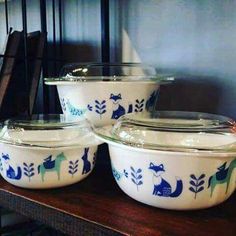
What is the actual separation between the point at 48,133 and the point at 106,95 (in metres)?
0.14

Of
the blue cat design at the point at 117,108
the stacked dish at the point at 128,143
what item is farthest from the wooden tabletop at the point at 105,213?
the blue cat design at the point at 117,108

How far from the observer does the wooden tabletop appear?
0.44 meters

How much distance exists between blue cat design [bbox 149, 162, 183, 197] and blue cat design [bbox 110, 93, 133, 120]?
18cm

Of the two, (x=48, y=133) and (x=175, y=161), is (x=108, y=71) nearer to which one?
(x=48, y=133)

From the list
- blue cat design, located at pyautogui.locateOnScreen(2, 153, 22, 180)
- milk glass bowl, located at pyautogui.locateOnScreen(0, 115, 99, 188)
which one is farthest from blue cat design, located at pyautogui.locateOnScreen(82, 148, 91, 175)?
blue cat design, located at pyautogui.locateOnScreen(2, 153, 22, 180)

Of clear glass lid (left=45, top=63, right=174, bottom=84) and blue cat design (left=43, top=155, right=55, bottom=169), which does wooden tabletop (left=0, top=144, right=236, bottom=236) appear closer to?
blue cat design (left=43, top=155, right=55, bottom=169)

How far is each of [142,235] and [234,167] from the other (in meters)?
0.17

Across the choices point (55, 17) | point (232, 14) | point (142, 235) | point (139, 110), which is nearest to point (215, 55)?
point (232, 14)

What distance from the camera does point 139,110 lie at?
0.64 metres

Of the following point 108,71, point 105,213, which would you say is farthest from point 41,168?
point 108,71

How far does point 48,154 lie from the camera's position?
559 mm

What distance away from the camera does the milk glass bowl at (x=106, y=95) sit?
0.61m

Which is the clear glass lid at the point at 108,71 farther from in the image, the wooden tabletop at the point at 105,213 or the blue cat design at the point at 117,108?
the wooden tabletop at the point at 105,213

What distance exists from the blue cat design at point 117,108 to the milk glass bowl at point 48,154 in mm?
56
